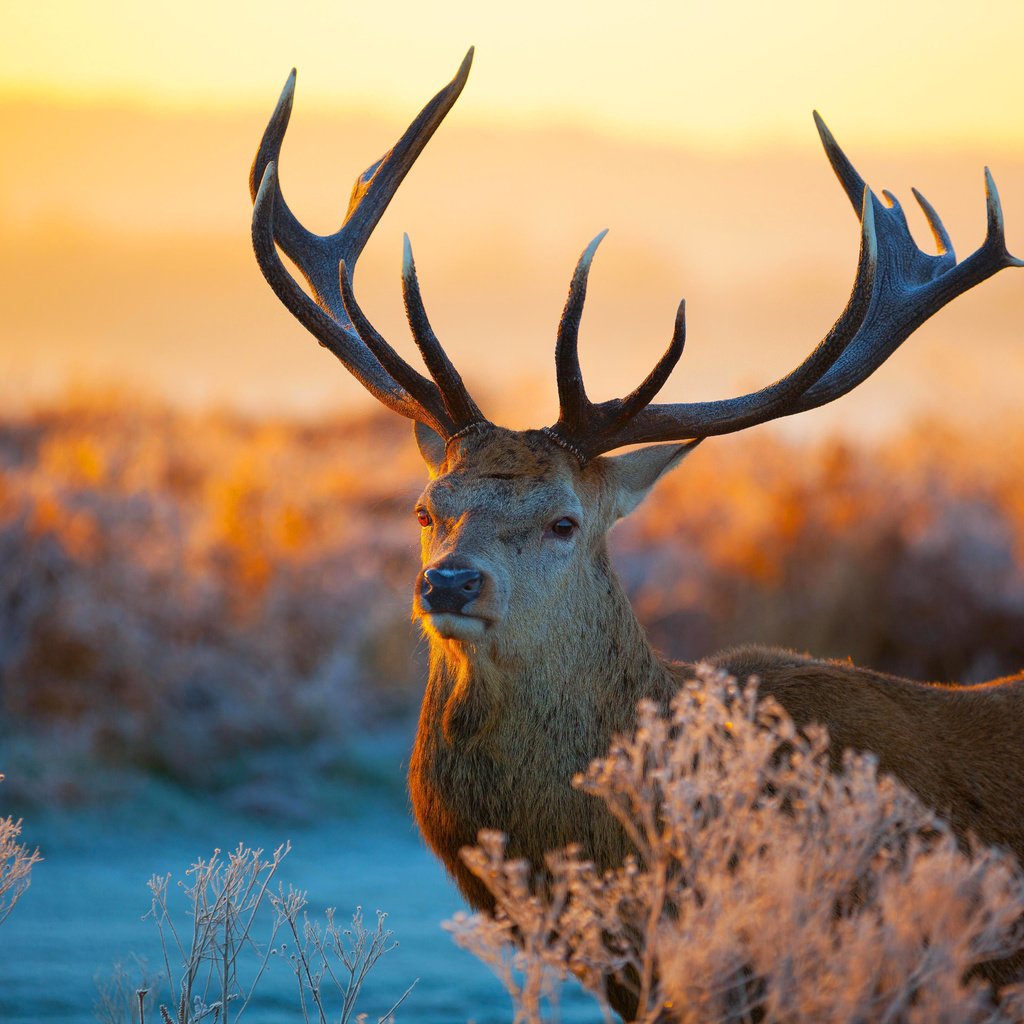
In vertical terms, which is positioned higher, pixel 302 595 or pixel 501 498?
pixel 302 595

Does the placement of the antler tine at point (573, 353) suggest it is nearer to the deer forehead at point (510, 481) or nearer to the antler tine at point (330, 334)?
the deer forehead at point (510, 481)

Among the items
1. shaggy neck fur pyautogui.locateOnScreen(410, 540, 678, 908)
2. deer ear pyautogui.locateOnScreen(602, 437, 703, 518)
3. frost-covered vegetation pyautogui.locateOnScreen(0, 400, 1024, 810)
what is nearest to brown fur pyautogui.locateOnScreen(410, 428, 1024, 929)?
shaggy neck fur pyautogui.locateOnScreen(410, 540, 678, 908)

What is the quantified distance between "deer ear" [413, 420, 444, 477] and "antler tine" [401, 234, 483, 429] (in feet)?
0.92

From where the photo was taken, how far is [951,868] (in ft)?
11.3

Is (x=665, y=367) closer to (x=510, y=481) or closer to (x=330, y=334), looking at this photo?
(x=510, y=481)

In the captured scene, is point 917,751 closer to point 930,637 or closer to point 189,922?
point 189,922

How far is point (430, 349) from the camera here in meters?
5.27

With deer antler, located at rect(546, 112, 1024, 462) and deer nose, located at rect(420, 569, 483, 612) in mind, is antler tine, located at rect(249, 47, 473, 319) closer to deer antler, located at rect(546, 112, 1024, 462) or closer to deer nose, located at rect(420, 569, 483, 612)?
deer antler, located at rect(546, 112, 1024, 462)

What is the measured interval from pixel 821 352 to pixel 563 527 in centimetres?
108

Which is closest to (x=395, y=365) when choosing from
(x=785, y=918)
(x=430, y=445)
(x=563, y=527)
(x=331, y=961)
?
(x=430, y=445)

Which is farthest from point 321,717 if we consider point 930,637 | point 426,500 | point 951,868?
point 951,868

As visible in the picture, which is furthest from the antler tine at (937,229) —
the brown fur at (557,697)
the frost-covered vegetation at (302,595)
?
the frost-covered vegetation at (302,595)

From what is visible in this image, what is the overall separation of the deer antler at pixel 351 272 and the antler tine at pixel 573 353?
339mm

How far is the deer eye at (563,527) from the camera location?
5.03 metres
